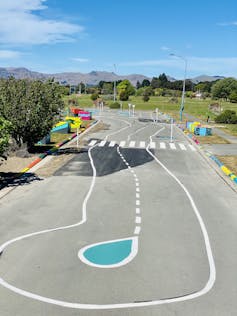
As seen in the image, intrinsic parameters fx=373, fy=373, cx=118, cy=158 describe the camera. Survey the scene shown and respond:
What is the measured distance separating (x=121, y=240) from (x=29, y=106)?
15.8 m

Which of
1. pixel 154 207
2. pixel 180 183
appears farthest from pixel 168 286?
pixel 180 183

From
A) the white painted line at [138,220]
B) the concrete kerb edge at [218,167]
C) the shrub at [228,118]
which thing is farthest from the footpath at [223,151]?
the shrub at [228,118]

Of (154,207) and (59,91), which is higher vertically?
(59,91)

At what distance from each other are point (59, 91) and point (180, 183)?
12371 millimetres

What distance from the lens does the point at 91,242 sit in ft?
37.8

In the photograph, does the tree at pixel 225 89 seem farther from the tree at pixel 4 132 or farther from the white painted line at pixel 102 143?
the tree at pixel 4 132

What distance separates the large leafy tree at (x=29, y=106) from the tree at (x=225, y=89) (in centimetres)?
12935

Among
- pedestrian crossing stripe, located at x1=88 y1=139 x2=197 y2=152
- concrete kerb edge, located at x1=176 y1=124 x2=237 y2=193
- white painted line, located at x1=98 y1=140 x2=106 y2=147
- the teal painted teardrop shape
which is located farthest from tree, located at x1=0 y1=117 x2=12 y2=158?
white painted line, located at x1=98 y1=140 x2=106 y2=147

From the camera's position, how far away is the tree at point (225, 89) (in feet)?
479

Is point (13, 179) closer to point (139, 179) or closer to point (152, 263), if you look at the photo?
point (139, 179)

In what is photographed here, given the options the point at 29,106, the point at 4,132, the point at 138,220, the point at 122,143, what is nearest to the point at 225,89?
the point at 122,143

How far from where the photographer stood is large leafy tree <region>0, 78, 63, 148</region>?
24.7 meters

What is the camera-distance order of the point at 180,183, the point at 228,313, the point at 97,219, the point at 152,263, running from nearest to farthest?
the point at 228,313, the point at 152,263, the point at 97,219, the point at 180,183

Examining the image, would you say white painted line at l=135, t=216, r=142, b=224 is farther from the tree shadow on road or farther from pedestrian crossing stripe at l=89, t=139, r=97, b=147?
pedestrian crossing stripe at l=89, t=139, r=97, b=147
